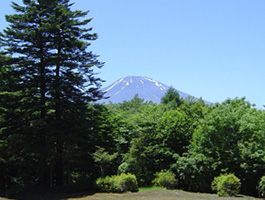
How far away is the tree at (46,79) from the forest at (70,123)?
0.07 m

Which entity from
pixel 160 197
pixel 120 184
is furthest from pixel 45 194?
pixel 160 197

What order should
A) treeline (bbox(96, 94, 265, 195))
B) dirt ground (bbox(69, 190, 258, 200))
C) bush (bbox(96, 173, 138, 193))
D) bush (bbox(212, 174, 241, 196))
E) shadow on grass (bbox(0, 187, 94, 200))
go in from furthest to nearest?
1. treeline (bbox(96, 94, 265, 195))
2. shadow on grass (bbox(0, 187, 94, 200))
3. bush (bbox(96, 173, 138, 193))
4. bush (bbox(212, 174, 241, 196))
5. dirt ground (bbox(69, 190, 258, 200))

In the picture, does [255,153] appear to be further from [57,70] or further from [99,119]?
[57,70]

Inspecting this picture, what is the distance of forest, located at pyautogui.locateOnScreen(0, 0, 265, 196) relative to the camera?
1819 cm

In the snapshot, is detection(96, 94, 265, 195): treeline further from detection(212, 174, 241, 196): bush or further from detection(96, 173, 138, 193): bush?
detection(96, 173, 138, 193): bush

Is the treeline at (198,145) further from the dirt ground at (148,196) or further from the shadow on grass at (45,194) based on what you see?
the shadow on grass at (45,194)

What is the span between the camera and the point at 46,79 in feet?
68.5

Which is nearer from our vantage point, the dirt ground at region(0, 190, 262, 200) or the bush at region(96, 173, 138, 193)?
the dirt ground at region(0, 190, 262, 200)

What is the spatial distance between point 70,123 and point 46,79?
140 inches

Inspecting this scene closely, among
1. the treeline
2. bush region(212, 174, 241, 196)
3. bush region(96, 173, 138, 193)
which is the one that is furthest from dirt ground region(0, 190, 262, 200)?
the treeline

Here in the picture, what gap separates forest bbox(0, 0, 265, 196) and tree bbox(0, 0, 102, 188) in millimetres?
68

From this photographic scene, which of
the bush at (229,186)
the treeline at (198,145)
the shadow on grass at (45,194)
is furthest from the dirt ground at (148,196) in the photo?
the treeline at (198,145)

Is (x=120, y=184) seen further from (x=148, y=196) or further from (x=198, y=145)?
(x=198, y=145)

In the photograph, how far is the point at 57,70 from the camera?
21.6 metres
